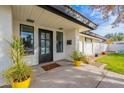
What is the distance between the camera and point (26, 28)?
677 cm

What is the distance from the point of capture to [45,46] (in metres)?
8.06

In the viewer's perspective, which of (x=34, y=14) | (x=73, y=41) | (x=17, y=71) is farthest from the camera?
(x=73, y=41)

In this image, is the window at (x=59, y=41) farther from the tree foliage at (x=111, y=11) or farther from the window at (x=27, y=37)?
the tree foliage at (x=111, y=11)

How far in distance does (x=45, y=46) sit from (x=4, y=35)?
13.6ft

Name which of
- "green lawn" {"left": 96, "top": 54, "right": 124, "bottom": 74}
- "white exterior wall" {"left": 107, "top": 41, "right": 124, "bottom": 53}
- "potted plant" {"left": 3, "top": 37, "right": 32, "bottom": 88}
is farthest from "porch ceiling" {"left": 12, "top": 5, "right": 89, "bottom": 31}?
"white exterior wall" {"left": 107, "top": 41, "right": 124, "bottom": 53}

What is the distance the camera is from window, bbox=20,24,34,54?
6629 millimetres

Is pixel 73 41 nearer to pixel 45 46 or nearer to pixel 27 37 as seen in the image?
pixel 45 46

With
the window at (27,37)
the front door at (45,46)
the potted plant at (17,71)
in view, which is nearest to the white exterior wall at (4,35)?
the potted plant at (17,71)

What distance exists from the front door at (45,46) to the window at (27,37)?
72cm

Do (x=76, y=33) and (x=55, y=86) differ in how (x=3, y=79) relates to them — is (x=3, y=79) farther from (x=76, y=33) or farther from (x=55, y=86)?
(x=76, y=33)

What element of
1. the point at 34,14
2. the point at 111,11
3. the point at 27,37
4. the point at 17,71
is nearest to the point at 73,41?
the point at 111,11
